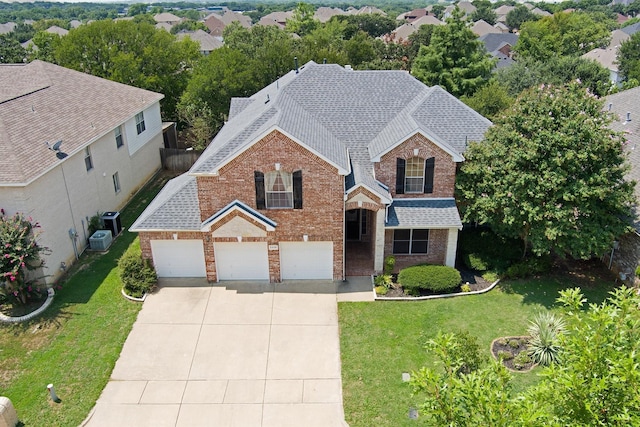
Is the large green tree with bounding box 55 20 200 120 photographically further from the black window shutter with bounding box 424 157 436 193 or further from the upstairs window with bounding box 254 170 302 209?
the black window shutter with bounding box 424 157 436 193

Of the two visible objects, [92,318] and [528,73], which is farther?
[528,73]

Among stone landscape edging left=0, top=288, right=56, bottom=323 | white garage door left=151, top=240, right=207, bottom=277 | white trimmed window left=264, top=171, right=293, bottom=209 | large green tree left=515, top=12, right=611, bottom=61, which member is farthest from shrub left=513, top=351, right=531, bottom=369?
large green tree left=515, top=12, right=611, bottom=61

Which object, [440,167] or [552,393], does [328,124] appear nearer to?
[440,167]

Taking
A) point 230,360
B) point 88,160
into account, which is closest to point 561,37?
point 88,160

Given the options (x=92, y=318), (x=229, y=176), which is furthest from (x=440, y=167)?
(x=92, y=318)

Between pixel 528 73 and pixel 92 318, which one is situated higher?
pixel 528 73
